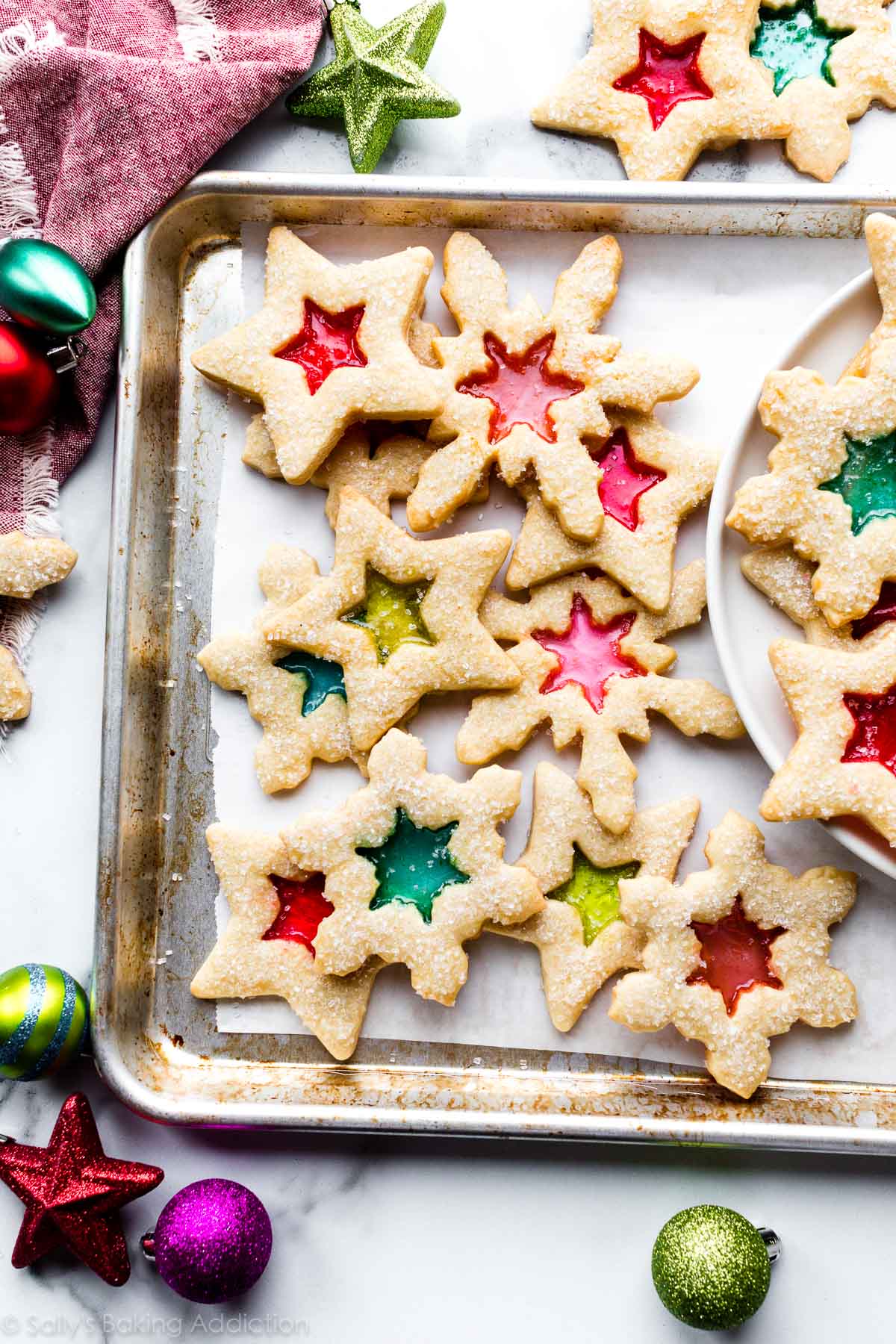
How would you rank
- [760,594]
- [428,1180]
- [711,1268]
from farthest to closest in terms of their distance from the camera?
1. [428,1180]
2. [760,594]
3. [711,1268]

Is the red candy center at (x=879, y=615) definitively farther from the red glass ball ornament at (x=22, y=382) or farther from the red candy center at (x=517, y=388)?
the red glass ball ornament at (x=22, y=382)

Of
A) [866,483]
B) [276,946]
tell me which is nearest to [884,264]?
[866,483]

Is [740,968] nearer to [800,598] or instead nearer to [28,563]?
[800,598]

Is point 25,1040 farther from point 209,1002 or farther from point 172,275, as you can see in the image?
point 172,275

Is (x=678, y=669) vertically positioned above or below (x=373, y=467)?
below

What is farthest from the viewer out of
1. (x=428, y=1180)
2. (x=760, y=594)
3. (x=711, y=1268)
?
(x=428, y=1180)

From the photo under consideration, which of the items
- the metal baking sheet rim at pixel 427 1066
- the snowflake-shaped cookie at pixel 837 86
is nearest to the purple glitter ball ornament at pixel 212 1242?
the metal baking sheet rim at pixel 427 1066

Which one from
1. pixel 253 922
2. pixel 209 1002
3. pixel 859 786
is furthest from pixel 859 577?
pixel 209 1002
